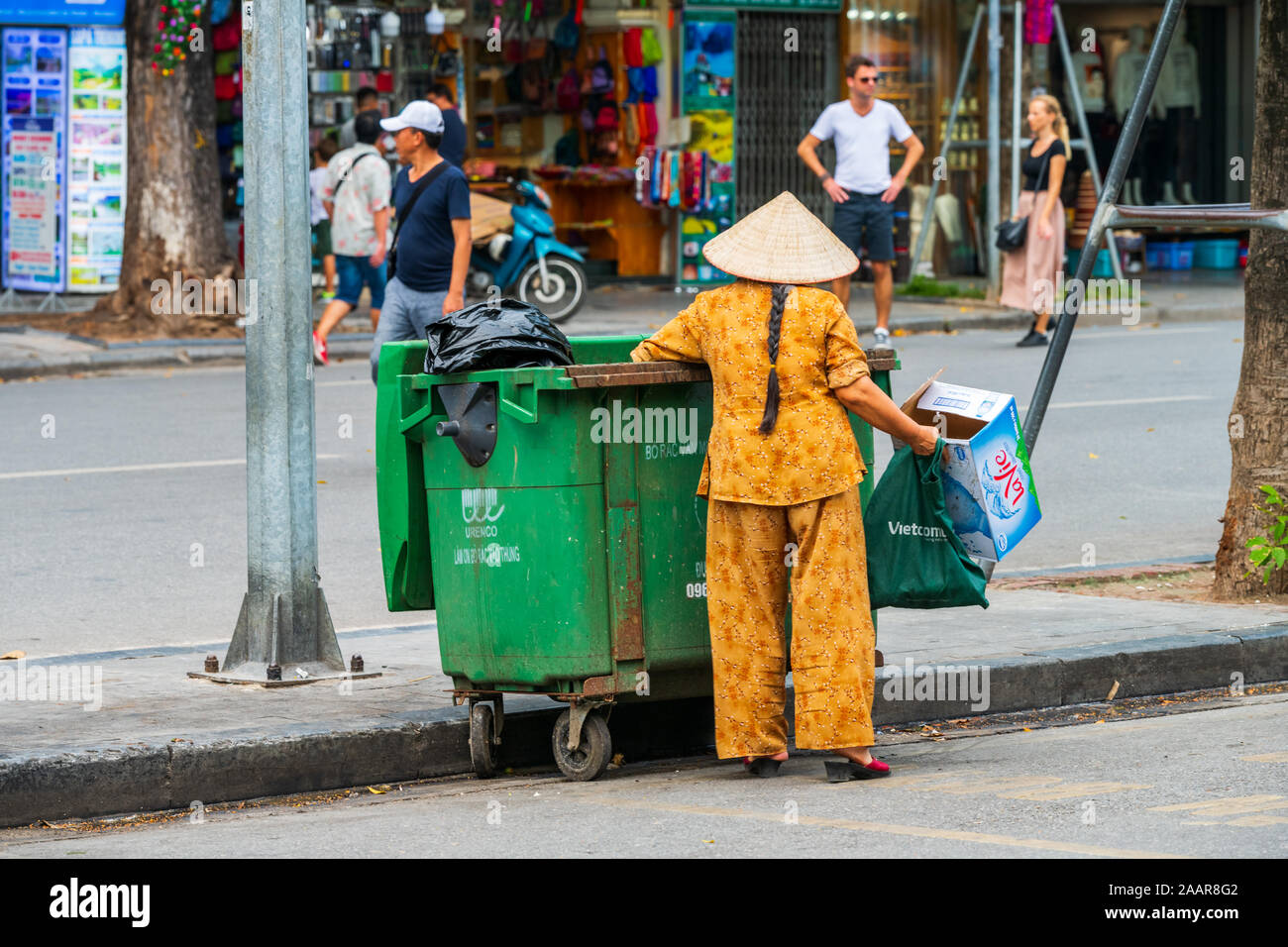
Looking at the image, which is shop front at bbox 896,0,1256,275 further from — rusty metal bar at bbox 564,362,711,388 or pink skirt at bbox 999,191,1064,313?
rusty metal bar at bbox 564,362,711,388

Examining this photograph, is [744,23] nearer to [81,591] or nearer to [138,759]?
[81,591]

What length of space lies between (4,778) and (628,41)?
651 inches

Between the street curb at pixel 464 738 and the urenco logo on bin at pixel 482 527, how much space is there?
0.60 metres

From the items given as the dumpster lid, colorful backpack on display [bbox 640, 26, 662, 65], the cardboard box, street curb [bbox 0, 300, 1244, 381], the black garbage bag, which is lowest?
the cardboard box

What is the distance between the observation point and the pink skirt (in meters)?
16.8

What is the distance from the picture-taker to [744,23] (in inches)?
852

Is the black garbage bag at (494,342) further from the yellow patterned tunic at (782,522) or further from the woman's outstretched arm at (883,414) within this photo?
the woman's outstretched arm at (883,414)

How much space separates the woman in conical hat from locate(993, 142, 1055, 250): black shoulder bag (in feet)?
35.8

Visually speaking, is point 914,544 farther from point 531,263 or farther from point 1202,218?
point 531,263

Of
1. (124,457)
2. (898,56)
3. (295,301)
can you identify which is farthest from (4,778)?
(898,56)

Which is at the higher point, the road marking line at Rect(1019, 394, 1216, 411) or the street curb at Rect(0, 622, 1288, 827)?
the road marking line at Rect(1019, 394, 1216, 411)

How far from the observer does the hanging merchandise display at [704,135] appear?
21.1 meters

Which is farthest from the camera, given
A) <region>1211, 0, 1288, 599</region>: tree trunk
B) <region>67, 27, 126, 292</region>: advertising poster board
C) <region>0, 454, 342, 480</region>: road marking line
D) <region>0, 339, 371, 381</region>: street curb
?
<region>67, 27, 126, 292</region>: advertising poster board

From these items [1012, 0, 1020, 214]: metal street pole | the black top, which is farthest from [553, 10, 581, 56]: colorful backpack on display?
the black top
